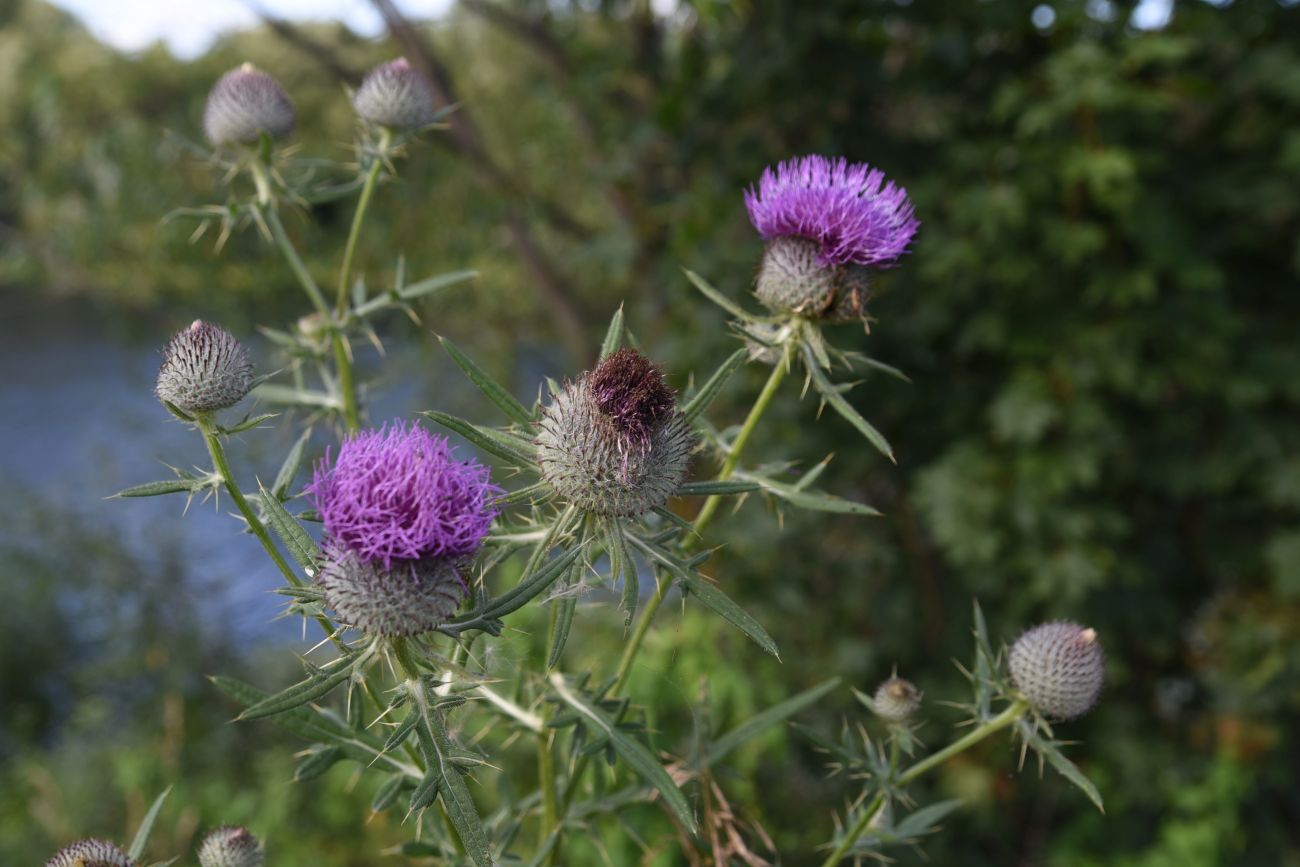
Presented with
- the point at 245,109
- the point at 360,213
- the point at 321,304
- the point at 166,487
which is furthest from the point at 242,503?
the point at 245,109

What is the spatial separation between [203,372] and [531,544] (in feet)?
1.51

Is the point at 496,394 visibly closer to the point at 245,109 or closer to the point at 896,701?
the point at 896,701

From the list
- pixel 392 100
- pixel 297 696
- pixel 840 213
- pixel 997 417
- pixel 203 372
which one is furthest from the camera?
pixel 997 417

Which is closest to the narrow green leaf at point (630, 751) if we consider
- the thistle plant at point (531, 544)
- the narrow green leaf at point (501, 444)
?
the thistle plant at point (531, 544)

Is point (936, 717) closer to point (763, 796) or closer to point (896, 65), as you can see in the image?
point (763, 796)

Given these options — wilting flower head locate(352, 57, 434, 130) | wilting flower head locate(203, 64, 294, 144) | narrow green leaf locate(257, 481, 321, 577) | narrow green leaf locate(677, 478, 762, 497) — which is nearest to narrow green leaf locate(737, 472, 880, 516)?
narrow green leaf locate(677, 478, 762, 497)

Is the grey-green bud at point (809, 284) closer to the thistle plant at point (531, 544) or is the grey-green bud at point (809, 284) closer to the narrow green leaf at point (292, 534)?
the thistle plant at point (531, 544)

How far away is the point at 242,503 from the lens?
1.20 m

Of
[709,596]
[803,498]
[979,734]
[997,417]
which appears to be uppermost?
[709,596]

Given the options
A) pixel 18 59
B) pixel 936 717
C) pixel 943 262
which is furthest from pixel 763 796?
pixel 18 59

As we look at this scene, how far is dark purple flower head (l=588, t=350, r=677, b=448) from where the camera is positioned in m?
1.18

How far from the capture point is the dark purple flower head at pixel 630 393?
1.18 meters

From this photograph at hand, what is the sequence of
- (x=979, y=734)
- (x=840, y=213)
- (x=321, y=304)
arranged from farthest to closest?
(x=321, y=304), (x=840, y=213), (x=979, y=734)

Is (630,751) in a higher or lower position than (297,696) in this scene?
lower
